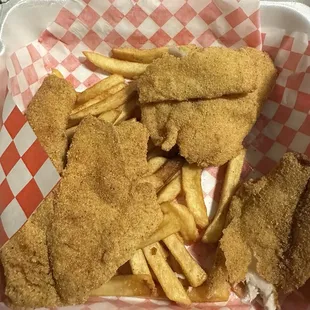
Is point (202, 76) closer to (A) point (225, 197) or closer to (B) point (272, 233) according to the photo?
(A) point (225, 197)

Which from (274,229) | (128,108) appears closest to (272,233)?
(274,229)

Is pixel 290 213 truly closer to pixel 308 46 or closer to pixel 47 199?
pixel 308 46

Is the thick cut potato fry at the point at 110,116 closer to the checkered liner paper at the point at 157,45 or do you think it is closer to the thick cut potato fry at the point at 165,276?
the checkered liner paper at the point at 157,45

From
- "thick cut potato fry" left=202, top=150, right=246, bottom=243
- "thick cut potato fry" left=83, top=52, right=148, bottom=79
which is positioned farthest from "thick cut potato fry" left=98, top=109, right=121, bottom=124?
"thick cut potato fry" left=202, top=150, right=246, bottom=243

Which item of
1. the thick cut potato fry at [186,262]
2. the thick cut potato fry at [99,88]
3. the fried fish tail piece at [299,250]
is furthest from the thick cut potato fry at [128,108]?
the fried fish tail piece at [299,250]

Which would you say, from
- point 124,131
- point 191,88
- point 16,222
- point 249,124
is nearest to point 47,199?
point 16,222
